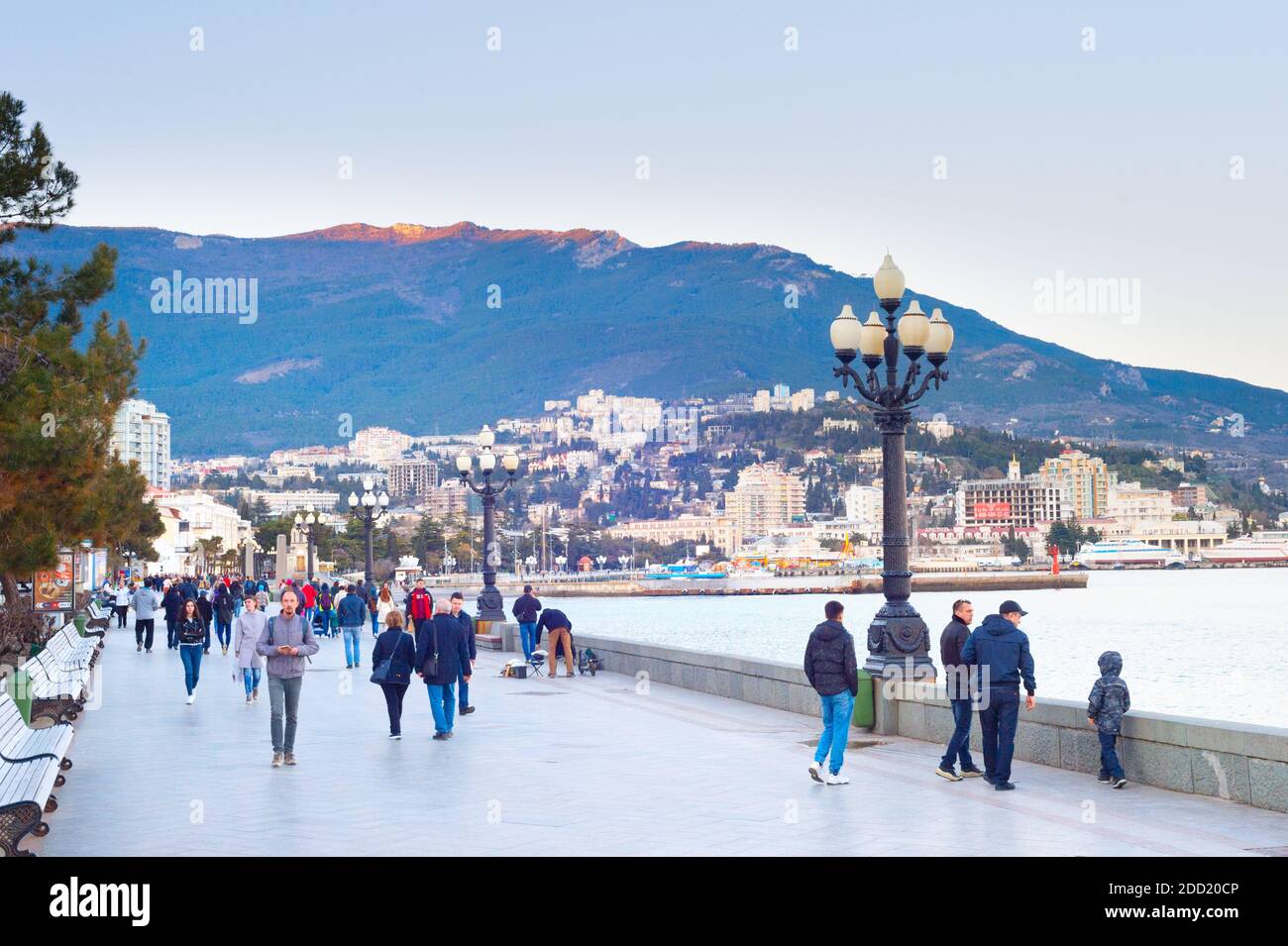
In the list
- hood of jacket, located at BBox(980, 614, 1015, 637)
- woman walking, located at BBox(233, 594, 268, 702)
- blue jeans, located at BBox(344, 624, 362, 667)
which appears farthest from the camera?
blue jeans, located at BBox(344, 624, 362, 667)

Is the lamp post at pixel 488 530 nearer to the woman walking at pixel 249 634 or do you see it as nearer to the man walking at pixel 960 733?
the woman walking at pixel 249 634

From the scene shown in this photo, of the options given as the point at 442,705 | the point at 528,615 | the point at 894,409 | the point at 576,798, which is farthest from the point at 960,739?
the point at 528,615

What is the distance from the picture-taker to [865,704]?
1416 centimetres

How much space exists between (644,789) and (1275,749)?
429 cm

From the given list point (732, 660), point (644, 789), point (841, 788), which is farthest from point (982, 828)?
point (732, 660)

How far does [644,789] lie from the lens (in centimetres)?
1063

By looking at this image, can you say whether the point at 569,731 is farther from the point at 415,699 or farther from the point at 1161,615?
the point at 1161,615

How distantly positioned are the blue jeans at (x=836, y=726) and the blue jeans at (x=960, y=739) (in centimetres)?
82

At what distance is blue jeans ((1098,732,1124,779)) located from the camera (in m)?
10.5

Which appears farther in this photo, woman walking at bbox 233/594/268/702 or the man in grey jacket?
woman walking at bbox 233/594/268/702

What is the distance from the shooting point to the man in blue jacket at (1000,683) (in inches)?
418

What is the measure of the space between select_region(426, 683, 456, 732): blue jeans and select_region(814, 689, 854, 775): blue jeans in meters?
4.59

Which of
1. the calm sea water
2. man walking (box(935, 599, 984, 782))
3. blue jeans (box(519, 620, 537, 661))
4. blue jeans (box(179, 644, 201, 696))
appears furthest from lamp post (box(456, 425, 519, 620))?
man walking (box(935, 599, 984, 782))

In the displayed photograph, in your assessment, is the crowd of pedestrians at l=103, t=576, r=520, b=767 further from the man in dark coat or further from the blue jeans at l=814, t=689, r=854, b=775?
the blue jeans at l=814, t=689, r=854, b=775
